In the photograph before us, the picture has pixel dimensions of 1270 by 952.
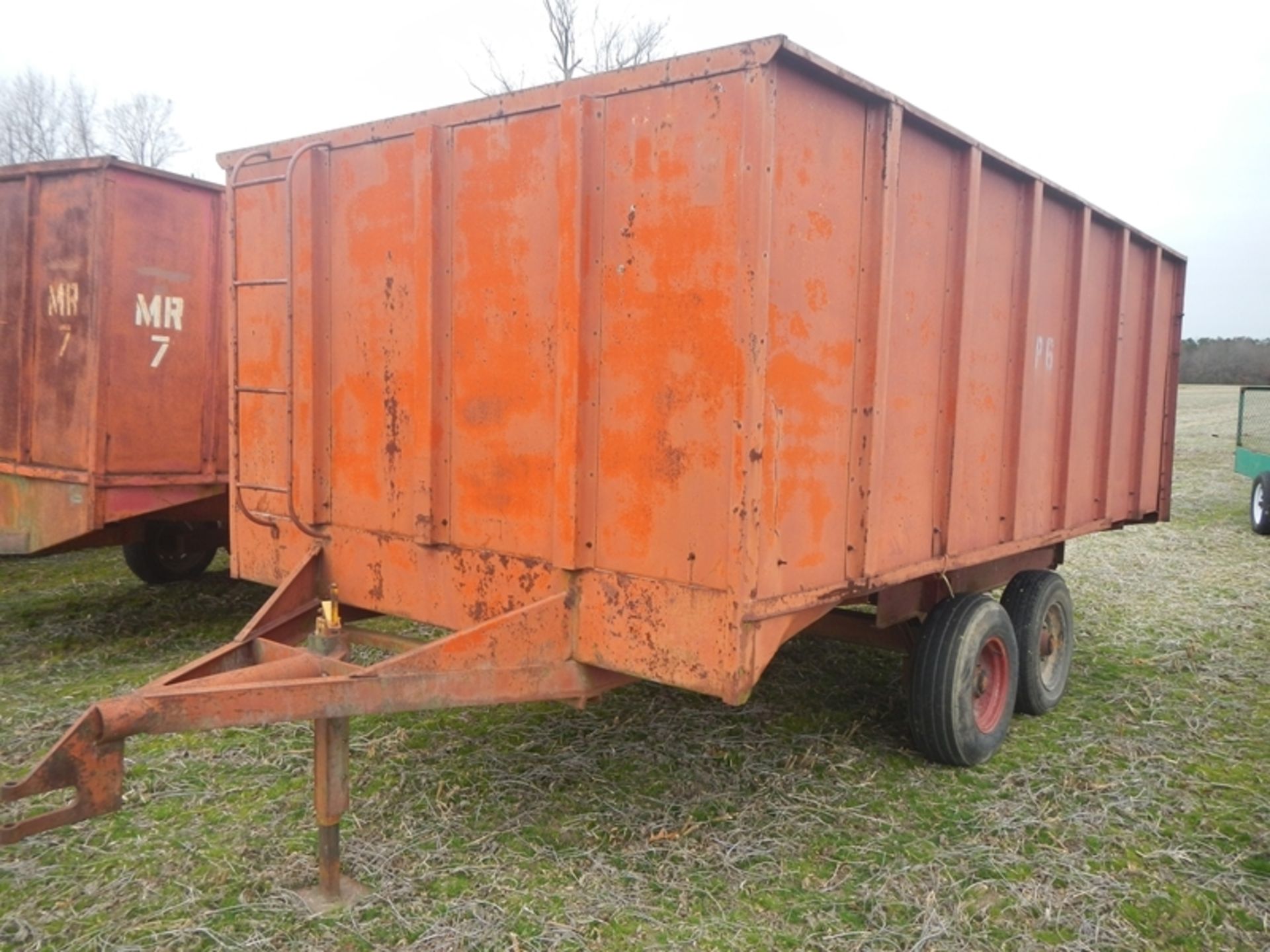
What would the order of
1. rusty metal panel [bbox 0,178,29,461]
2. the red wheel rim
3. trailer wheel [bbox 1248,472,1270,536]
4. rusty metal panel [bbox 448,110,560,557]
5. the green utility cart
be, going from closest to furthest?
1. rusty metal panel [bbox 448,110,560,557]
2. the red wheel rim
3. rusty metal panel [bbox 0,178,29,461]
4. trailer wheel [bbox 1248,472,1270,536]
5. the green utility cart

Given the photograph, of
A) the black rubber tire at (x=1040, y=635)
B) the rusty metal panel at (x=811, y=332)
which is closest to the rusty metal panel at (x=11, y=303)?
the rusty metal panel at (x=811, y=332)

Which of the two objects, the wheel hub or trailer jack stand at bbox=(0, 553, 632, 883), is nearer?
trailer jack stand at bbox=(0, 553, 632, 883)

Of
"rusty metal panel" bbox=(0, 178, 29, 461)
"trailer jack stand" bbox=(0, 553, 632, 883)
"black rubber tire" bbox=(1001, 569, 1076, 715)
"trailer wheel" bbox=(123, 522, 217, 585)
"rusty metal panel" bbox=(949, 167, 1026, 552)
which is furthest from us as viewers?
"trailer wheel" bbox=(123, 522, 217, 585)

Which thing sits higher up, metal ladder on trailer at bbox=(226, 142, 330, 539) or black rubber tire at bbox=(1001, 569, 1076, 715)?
metal ladder on trailer at bbox=(226, 142, 330, 539)

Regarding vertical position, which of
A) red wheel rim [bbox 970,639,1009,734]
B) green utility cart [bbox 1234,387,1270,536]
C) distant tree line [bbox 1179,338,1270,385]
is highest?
distant tree line [bbox 1179,338,1270,385]

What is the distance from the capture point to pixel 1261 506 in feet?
42.7

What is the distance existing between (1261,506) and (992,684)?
33.1ft

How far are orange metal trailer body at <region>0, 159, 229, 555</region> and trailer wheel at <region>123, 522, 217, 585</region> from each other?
1.55m

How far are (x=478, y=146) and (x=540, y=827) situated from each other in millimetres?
2747

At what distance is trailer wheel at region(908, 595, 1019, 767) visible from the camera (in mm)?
4703

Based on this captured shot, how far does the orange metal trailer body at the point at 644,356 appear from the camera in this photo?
330 centimetres

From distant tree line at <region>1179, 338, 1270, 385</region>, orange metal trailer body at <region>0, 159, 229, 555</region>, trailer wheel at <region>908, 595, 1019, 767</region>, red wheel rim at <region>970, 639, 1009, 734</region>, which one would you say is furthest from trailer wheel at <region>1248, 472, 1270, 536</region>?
distant tree line at <region>1179, 338, 1270, 385</region>

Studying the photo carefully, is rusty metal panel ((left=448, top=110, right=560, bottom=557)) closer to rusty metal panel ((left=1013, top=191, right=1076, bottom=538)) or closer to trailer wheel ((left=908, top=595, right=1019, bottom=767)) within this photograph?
trailer wheel ((left=908, top=595, right=1019, bottom=767))

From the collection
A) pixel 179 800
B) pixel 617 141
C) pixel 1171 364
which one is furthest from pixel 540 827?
pixel 1171 364
